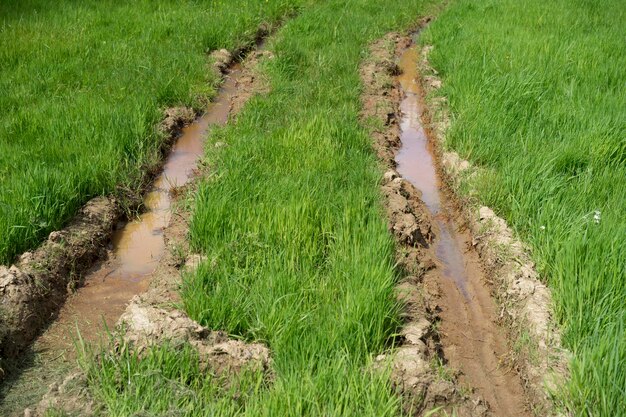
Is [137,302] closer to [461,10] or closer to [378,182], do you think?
[378,182]

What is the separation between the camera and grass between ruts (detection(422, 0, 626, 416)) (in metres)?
3.46

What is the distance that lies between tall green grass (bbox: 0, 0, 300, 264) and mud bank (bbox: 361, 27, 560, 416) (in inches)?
81.1

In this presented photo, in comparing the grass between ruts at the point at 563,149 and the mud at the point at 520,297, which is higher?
the grass between ruts at the point at 563,149

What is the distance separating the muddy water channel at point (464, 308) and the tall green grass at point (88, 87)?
91.0 inches

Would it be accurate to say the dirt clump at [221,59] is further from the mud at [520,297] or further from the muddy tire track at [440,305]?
the mud at [520,297]

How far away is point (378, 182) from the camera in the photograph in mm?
5234

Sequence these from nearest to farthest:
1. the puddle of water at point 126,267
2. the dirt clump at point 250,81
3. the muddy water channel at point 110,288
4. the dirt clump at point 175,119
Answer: the muddy water channel at point 110,288 < the puddle of water at point 126,267 < the dirt clump at point 175,119 < the dirt clump at point 250,81

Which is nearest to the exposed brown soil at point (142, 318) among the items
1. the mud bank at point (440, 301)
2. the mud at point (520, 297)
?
the mud bank at point (440, 301)

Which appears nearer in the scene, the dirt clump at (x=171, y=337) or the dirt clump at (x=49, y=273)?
the dirt clump at (x=171, y=337)

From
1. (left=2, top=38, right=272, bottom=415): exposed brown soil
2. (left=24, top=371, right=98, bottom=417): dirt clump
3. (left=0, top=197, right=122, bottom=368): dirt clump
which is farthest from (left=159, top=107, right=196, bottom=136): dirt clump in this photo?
(left=24, top=371, right=98, bottom=417): dirt clump

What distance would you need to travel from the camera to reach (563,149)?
516cm

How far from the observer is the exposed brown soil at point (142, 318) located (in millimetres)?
3305

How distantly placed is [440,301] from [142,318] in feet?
5.85

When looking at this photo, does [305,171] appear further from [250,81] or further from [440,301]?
[250,81]
